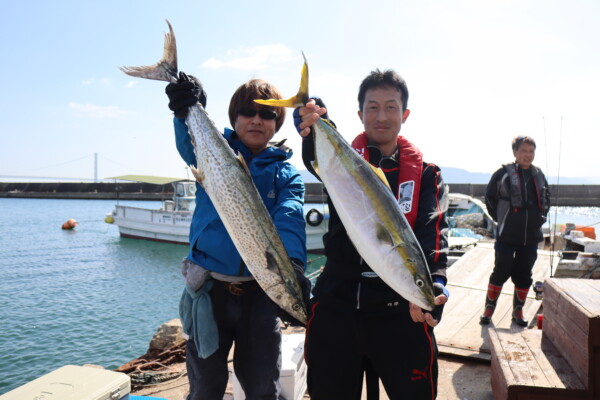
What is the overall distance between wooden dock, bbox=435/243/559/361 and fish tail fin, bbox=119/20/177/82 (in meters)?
3.96

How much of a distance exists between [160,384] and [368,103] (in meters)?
4.07

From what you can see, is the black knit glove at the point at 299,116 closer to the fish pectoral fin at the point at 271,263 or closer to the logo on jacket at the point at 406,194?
the logo on jacket at the point at 406,194

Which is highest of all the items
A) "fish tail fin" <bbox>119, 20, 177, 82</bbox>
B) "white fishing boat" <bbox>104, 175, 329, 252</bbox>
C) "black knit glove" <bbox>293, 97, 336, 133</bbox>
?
"fish tail fin" <bbox>119, 20, 177, 82</bbox>

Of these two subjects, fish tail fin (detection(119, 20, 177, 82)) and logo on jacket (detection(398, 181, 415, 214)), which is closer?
logo on jacket (detection(398, 181, 415, 214))

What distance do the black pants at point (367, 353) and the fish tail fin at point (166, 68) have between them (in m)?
1.67

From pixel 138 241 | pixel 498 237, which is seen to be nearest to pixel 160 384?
pixel 498 237

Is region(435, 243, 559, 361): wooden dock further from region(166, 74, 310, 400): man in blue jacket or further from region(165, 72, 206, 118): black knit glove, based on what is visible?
region(165, 72, 206, 118): black knit glove

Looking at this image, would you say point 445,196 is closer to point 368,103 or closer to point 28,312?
point 368,103

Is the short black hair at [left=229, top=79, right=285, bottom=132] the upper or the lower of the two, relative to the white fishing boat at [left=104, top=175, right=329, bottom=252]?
upper

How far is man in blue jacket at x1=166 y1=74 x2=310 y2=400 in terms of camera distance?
7.54 ft

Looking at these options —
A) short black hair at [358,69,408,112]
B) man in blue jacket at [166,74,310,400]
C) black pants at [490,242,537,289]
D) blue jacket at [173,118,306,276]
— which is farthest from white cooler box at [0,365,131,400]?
black pants at [490,242,537,289]

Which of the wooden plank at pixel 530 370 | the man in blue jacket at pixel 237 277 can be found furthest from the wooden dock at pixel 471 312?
the man in blue jacket at pixel 237 277

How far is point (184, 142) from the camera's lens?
2508 millimetres

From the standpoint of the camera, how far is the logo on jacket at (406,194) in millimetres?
2133
